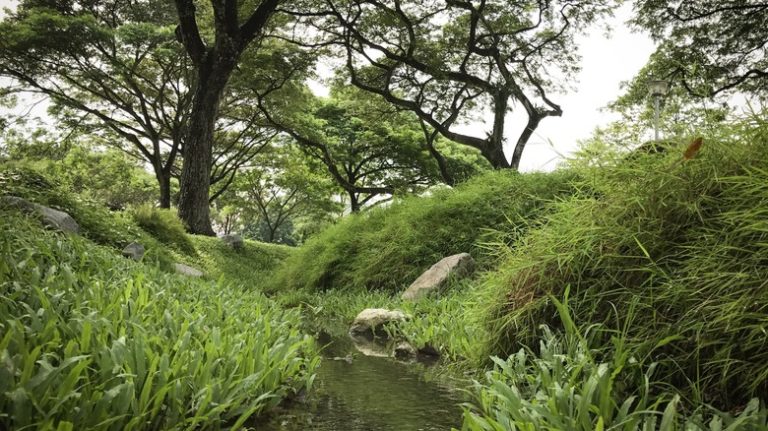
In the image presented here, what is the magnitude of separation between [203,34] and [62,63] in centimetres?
495

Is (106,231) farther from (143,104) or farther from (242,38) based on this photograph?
(143,104)

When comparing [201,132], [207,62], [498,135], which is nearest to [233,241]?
[201,132]

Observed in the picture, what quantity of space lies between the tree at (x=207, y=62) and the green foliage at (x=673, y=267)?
11634 mm

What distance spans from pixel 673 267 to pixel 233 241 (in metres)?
14.6

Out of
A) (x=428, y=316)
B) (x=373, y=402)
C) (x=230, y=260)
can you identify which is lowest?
(x=373, y=402)

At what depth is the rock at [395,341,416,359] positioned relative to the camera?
4363mm

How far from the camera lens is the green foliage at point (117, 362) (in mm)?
1637

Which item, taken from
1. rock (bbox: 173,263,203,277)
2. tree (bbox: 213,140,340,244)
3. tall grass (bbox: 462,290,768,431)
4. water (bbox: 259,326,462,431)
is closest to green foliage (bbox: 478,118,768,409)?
tall grass (bbox: 462,290,768,431)

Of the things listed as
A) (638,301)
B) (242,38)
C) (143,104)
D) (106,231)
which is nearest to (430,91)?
(242,38)

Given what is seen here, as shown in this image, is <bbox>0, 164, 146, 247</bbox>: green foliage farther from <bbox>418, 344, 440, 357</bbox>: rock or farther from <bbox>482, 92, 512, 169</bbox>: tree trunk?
<bbox>482, 92, 512, 169</bbox>: tree trunk

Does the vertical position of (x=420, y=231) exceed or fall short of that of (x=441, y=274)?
it exceeds it

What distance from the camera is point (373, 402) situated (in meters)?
2.81

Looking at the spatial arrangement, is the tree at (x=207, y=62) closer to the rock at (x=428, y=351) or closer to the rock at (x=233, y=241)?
the rock at (x=233, y=241)

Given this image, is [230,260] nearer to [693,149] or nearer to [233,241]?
[233,241]
